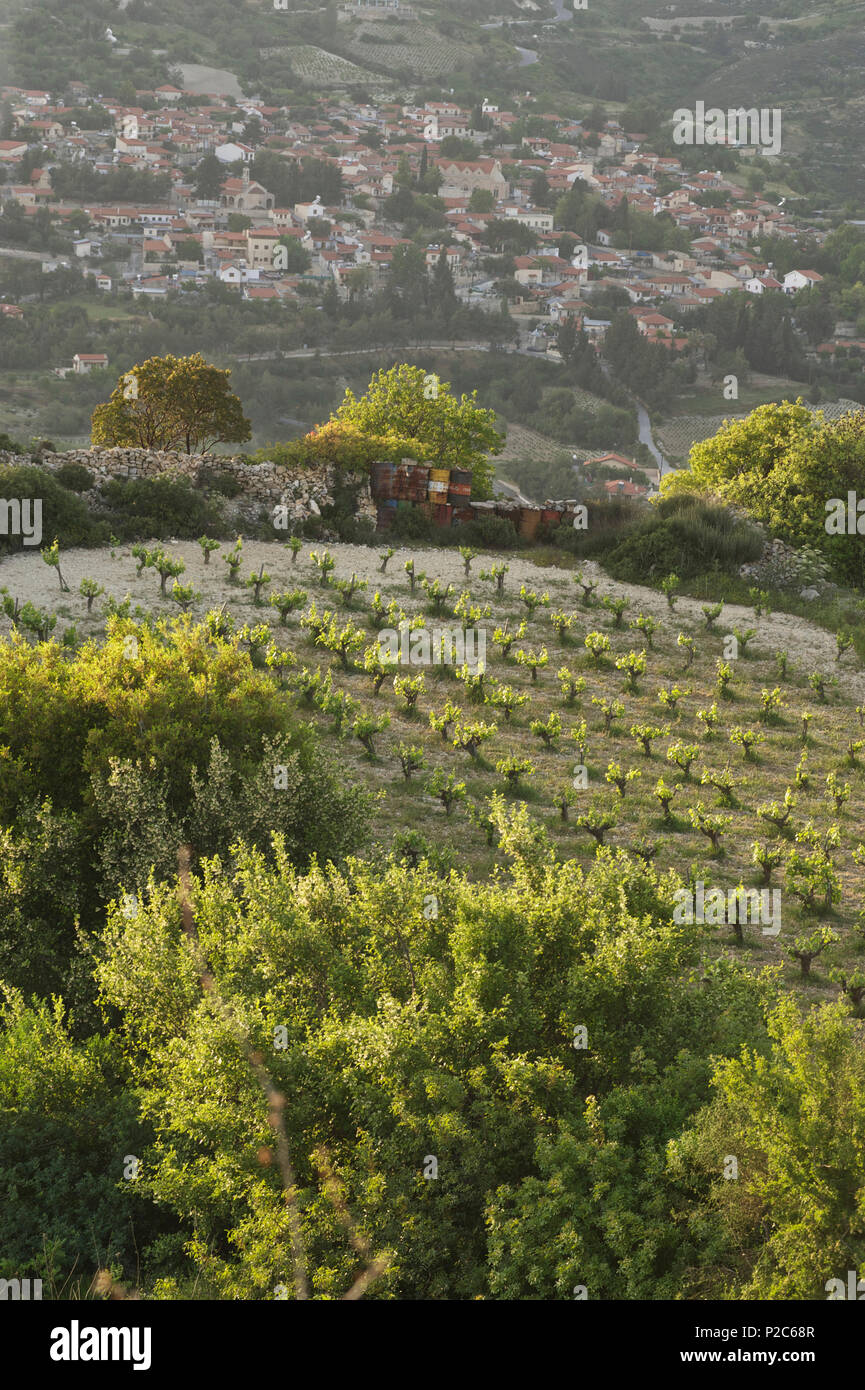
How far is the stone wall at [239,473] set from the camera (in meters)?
21.4

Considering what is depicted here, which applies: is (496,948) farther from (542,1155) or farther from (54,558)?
(54,558)

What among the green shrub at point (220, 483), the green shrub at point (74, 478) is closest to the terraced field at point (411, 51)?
the green shrub at point (220, 483)

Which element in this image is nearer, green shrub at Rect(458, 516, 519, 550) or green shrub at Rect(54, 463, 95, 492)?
green shrub at Rect(54, 463, 95, 492)

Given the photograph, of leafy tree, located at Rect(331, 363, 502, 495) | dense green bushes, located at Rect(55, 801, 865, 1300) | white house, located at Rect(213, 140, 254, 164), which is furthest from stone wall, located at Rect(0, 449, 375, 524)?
white house, located at Rect(213, 140, 254, 164)

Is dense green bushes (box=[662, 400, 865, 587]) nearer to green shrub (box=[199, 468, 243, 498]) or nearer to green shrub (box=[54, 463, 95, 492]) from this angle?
green shrub (box=[199, 468, 243, 498])

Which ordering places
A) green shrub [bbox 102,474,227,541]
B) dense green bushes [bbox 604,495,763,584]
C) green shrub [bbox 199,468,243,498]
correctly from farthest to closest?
green shrub [bbox 199,468,243,498], dense green bushes [bbox 604,495,763,584], green shrub [bbox 102,474,227,541]

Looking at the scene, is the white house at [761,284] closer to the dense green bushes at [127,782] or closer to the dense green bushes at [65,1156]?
the dense green bushes at [127,782]

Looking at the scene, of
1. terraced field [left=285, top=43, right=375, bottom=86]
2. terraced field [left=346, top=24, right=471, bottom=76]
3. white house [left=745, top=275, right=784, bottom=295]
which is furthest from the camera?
terraced field [left=346, top=24, right=471, bottom=76]

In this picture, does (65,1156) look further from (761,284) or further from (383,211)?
(383,211)

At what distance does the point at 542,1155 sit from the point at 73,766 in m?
5.41

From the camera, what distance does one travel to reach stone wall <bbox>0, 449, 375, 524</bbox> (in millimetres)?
21422

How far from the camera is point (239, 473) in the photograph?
22.5m

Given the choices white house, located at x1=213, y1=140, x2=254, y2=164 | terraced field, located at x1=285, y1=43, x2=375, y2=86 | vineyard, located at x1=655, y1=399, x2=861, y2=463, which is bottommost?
vineyard, located at x1=655, y1=399, x2=861, y2=463

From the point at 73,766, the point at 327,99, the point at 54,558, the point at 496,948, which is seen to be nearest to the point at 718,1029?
the point at 496,948
